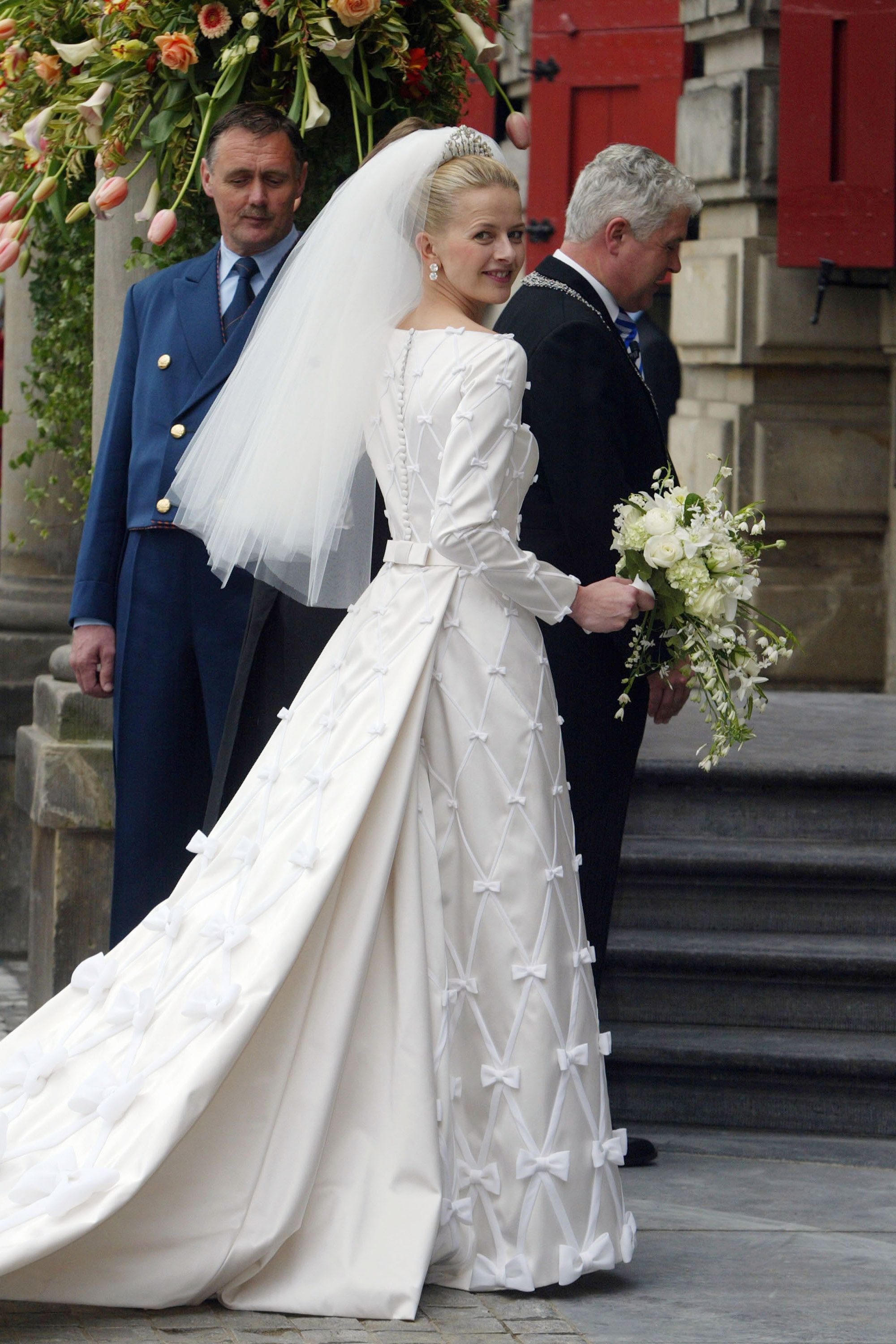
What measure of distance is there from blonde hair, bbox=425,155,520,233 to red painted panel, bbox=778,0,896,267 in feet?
15.1

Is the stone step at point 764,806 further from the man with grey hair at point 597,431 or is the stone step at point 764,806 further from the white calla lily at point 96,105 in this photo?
the white calla lily at point 96,105

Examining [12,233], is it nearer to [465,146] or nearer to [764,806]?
[465,146]

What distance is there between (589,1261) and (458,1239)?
22cm

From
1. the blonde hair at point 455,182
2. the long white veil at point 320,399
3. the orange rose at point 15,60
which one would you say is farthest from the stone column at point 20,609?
the blonde hair at point 455,182

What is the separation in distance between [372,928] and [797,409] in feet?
17.6

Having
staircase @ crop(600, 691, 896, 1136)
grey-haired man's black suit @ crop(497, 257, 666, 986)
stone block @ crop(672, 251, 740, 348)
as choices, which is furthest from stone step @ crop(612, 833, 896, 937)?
stone block @ crop(672, 251, 740, 348)

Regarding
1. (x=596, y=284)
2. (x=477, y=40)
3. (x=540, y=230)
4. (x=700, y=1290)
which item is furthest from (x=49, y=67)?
(x=540, y=230)

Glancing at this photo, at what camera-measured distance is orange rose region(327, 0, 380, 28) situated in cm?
415

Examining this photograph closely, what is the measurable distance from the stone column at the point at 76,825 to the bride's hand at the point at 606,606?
181 cm

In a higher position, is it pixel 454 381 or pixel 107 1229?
pixel 454 381

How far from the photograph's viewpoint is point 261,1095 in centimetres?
326

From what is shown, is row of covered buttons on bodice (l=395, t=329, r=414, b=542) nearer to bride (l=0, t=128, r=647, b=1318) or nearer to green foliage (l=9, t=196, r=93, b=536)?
bride (l=0, t=128, r=647, b=1318)

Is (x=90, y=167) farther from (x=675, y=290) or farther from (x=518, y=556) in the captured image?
(x=675, y=290)

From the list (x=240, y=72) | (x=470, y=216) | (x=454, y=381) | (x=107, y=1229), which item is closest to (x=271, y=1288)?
(x=107, y=1229)
